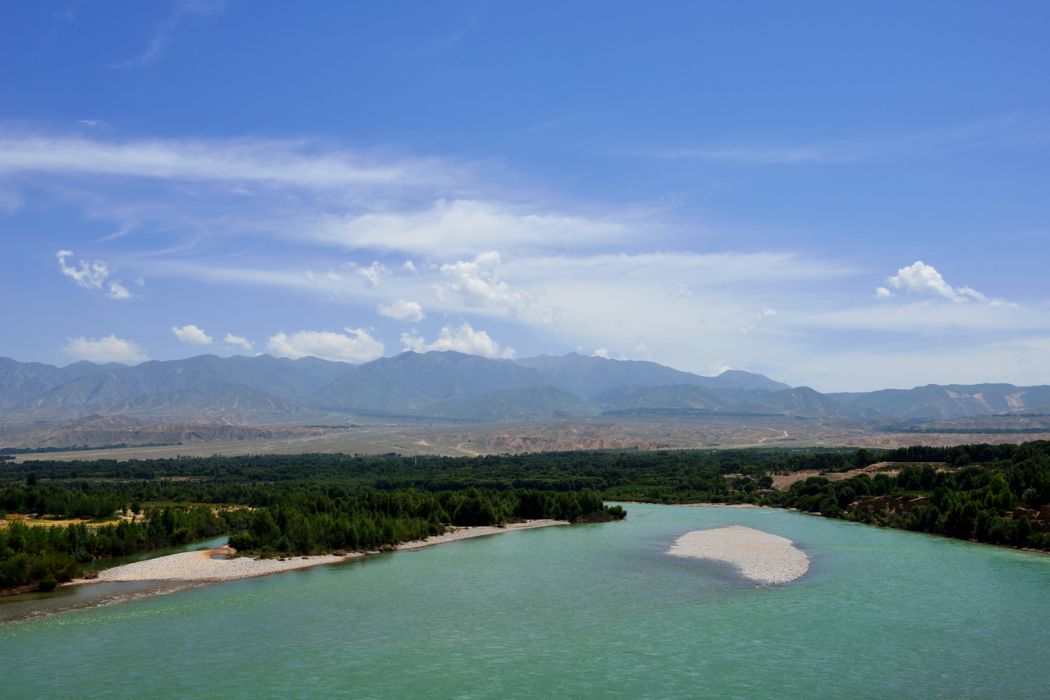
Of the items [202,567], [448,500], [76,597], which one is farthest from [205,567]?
[448,500]

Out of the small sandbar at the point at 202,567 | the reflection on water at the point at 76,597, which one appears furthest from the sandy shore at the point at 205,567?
the reflection on water at the point at 76,597

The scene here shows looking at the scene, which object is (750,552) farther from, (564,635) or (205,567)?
(205,567)

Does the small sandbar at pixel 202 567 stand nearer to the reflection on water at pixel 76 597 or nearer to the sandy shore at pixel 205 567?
the sandy shore at pixel 205 567

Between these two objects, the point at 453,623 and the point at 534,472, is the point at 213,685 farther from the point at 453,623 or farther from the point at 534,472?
the point at 534,472

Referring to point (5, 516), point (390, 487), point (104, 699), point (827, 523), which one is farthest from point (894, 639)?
point (390, 487)

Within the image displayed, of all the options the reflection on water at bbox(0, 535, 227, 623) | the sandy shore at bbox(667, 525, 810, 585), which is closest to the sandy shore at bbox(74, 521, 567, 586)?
the reflection on water at bbox(0, 535, 227, 623)

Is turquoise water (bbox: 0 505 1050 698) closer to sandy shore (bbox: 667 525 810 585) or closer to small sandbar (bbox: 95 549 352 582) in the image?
sandy shore (bbox: 667 525 810 585)
